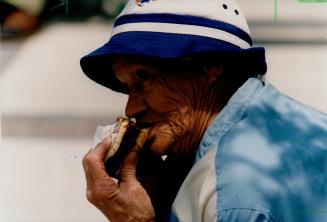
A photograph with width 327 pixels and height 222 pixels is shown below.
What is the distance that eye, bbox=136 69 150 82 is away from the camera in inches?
57.1

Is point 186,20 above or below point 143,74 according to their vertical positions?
above

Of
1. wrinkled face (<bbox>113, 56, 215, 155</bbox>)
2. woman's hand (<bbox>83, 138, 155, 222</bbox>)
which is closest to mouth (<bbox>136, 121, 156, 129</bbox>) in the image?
wrinkled face (<bbox>113, 56, 215, 155</bbox>)

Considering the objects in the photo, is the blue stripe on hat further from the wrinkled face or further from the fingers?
the fingers

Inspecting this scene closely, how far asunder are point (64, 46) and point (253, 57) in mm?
2059

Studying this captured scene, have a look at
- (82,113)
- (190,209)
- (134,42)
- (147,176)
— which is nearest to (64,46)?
(82,113)

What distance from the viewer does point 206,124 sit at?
1454 mm

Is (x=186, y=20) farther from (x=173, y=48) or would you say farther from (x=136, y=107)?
(x=136, y=107)

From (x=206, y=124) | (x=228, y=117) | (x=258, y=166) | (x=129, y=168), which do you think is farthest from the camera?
(x=129, y=168)

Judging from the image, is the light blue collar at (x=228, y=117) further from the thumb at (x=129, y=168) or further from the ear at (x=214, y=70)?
the thumb at (x=129, y=168)

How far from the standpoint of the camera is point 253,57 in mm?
1414

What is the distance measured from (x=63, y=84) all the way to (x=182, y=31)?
6.11 ft

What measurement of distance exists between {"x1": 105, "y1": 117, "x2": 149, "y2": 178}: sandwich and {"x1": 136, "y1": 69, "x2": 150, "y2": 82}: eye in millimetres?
132

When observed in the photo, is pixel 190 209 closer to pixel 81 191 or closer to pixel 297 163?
pixel 297 163

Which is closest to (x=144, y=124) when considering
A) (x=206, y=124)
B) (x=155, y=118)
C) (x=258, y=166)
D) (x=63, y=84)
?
(x=155, y=118)
